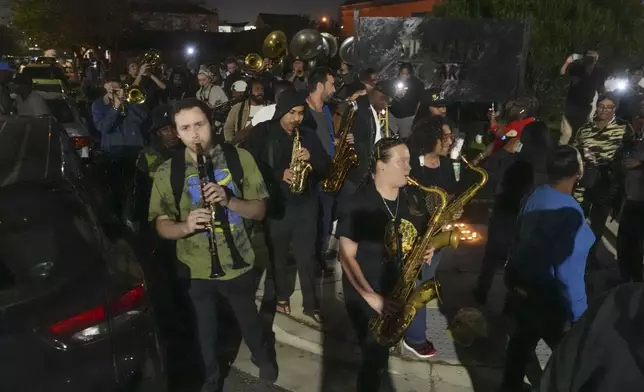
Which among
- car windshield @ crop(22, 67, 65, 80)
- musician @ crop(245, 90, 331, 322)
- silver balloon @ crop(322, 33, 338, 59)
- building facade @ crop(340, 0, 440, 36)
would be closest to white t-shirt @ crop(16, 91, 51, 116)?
musician @ crop(245, 90, 331, 322)

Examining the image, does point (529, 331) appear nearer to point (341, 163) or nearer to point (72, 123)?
point (341, 163)

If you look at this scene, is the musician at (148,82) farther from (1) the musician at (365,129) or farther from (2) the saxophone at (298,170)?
(2) the saxophone at (298,170)

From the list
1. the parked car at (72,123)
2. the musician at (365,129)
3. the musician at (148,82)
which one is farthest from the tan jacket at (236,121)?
the parked car at (72,123)

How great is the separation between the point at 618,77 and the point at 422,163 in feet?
29.0

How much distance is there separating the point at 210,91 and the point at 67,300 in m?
9.10

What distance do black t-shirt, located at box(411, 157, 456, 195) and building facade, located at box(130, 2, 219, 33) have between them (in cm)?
6906

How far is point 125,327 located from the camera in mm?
3012

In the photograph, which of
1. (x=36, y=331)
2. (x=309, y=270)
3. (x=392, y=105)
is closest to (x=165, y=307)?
(x=309, y=270)

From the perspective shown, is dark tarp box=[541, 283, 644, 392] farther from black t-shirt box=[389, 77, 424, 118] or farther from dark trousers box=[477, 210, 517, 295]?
black t-shirt box=[389, 77, 424, 118]

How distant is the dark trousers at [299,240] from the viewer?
5.05 metres

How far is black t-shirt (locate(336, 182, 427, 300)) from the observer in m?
3.58

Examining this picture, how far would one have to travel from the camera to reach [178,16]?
2963 inches

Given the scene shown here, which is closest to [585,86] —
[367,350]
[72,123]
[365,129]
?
[365,129]

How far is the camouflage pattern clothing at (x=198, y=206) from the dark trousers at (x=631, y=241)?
375 centimetres
